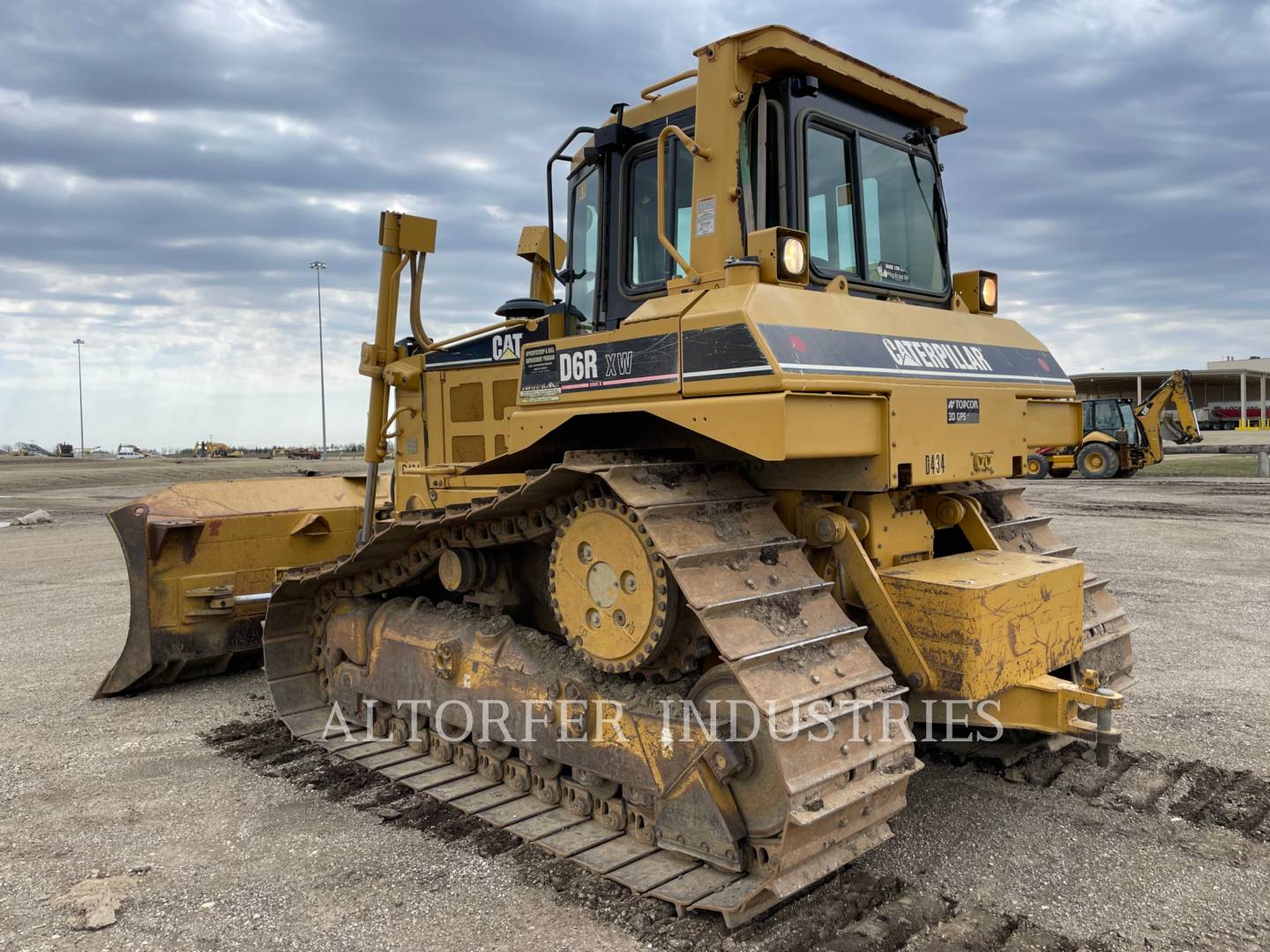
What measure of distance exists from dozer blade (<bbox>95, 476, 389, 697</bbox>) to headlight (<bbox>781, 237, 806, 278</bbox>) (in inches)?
196

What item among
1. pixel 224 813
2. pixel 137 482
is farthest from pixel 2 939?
pixel 137 482

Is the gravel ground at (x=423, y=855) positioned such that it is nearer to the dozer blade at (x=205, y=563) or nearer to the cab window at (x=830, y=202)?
the dozer blade at (x=205, y=563)

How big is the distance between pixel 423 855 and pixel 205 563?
385 centimetres

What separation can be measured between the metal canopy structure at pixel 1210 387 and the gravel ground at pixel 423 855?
50.7m

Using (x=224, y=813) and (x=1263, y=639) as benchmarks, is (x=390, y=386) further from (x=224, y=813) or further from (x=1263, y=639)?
(x=1263, y=639)

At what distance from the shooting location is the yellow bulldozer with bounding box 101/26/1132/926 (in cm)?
372

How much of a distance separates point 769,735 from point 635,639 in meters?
0.80

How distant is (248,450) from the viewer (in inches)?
3445

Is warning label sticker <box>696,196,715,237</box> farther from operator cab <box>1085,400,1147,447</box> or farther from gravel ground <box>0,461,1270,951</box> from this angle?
operator cab <box>1085,400,1147,447</box>

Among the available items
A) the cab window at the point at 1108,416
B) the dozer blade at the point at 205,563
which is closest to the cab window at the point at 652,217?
the dozer blade at the point at 205,563

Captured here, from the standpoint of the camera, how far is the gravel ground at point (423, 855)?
143 inches

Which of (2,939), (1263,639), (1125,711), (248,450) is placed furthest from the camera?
(248,450)

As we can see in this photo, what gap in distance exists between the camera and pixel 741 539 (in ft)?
13.1

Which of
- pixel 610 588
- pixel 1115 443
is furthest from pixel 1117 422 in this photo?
pixel 610 588
